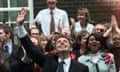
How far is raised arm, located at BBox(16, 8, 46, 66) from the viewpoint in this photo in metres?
7.71

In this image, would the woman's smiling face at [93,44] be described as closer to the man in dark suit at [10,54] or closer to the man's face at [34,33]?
the man in dark suit at [10,54]

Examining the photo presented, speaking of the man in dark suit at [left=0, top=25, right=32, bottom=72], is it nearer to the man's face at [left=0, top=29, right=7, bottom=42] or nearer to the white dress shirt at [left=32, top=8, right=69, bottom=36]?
the man's face at [left=0, top=29, right=7, bottom=42]

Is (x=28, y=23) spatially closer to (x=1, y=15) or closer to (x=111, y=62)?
(x=1, y=15)

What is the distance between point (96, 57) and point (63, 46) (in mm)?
726

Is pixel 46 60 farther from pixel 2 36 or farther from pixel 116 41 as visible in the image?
pixel 116 41

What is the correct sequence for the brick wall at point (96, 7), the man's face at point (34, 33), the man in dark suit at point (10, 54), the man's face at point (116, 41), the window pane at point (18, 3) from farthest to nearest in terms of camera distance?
the window pane at point (18, 3) < the brick wall at point (96, 7) < the man's face at point (34, 33) < the man's face at point (116, 41) < the man in dark suit at point (10, 54)

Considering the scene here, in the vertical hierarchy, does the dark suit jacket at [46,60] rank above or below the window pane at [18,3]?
below

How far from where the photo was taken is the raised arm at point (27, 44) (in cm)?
771

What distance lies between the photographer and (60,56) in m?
7.78

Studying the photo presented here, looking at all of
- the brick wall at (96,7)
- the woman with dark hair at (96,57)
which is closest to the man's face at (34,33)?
the woman with dark hair at (96,57)

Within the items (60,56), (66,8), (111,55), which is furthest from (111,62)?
(66,8)

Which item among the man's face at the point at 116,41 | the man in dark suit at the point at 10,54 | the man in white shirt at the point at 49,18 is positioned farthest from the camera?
the man in white shirt at the point at 49,18

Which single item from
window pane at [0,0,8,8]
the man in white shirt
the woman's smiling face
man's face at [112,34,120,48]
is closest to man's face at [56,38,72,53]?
the woman's smiling face

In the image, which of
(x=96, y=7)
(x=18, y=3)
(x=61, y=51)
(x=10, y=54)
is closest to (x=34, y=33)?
(x=10, y=54)
